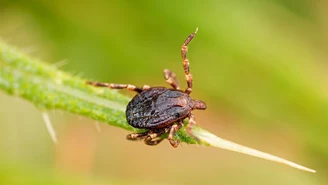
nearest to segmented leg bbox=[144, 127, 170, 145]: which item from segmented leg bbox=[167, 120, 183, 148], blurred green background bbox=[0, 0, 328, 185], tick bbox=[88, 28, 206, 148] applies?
tick bbox=[88, 28, 206, 148]

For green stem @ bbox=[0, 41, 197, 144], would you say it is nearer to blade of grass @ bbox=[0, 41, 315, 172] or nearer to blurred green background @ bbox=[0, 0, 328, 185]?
blade of grass @ bbox=[0, 41, 315, 172]

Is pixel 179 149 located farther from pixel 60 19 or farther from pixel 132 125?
pixel 132 125

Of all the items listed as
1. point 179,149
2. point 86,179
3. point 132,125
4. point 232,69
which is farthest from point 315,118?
point 132,125

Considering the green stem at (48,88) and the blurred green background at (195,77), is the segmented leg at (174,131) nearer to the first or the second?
the green stem at (48,88)

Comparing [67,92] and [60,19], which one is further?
[60,19]

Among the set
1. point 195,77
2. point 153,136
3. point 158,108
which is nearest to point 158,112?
point 158,108

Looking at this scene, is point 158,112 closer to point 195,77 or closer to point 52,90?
point 52,90

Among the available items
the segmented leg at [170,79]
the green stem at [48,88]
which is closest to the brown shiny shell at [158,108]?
the green stem at [48,88]

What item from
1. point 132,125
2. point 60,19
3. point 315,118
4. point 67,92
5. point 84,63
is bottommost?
point 132,125
